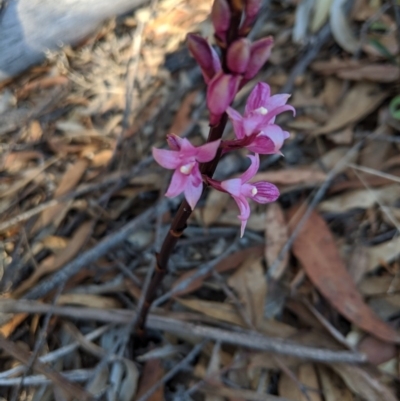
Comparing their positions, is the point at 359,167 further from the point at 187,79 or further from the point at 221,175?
the point at 187,79

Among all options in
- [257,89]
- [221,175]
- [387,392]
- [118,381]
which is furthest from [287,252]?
[257,89]

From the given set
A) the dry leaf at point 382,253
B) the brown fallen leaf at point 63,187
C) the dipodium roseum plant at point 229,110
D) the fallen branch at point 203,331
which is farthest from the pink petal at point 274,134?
the brown fallen leaf at point 63,187

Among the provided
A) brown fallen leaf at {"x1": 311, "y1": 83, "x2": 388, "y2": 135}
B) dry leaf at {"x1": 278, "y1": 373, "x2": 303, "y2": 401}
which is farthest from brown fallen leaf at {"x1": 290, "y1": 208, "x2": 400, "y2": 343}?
brown fallen leaf at {"x1": 311, "y1": 83, "x2": 388, "y2": 135}

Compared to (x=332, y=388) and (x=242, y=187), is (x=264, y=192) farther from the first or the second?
(x=332, y=388)

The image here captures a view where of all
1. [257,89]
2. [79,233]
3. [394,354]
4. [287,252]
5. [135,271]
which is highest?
[257,89]

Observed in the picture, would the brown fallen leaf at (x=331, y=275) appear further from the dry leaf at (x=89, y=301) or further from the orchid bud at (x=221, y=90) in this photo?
the orchid bud at (x=221, y=90)

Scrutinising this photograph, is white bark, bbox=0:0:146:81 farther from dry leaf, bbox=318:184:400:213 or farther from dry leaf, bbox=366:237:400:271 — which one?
dry leaf, bbox=366:237:400:271

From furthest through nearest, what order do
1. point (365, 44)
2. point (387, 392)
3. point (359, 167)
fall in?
point (365, 44), point (359, 167), point (387, 392)
